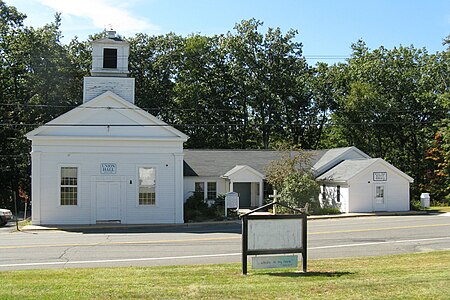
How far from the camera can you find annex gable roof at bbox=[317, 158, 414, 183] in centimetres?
3522

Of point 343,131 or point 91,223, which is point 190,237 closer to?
point 91,223

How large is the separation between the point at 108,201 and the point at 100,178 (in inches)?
51.6

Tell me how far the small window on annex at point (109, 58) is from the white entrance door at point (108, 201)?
293 inches

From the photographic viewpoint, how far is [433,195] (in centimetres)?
4888

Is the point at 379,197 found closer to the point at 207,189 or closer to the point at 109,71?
the point at 207,189

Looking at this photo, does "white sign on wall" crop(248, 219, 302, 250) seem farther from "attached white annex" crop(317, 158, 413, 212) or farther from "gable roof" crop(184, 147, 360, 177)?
"gable roof" crop(184, 147, 360, 177)

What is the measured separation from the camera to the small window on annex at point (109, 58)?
32156 millimetres

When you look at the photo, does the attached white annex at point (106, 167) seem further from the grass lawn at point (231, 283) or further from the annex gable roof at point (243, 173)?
the grass lawn at point (231, 283)

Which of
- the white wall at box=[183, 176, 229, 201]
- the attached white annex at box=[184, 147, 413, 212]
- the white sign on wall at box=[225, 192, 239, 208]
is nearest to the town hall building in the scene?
the white sign on wall at box=[225, 192, 239, 208]

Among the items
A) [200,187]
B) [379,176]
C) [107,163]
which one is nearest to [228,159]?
[200,187]

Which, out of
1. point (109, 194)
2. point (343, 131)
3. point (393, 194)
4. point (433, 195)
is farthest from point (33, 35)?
point (433, 195)

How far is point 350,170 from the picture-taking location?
3622cm

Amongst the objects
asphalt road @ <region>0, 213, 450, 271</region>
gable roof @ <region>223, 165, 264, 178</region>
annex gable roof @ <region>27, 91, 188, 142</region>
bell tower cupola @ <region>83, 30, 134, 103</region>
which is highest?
bell tower cupola @ <region>83, 30, 134, 103</region>

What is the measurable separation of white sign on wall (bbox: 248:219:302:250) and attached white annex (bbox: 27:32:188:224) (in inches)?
717
